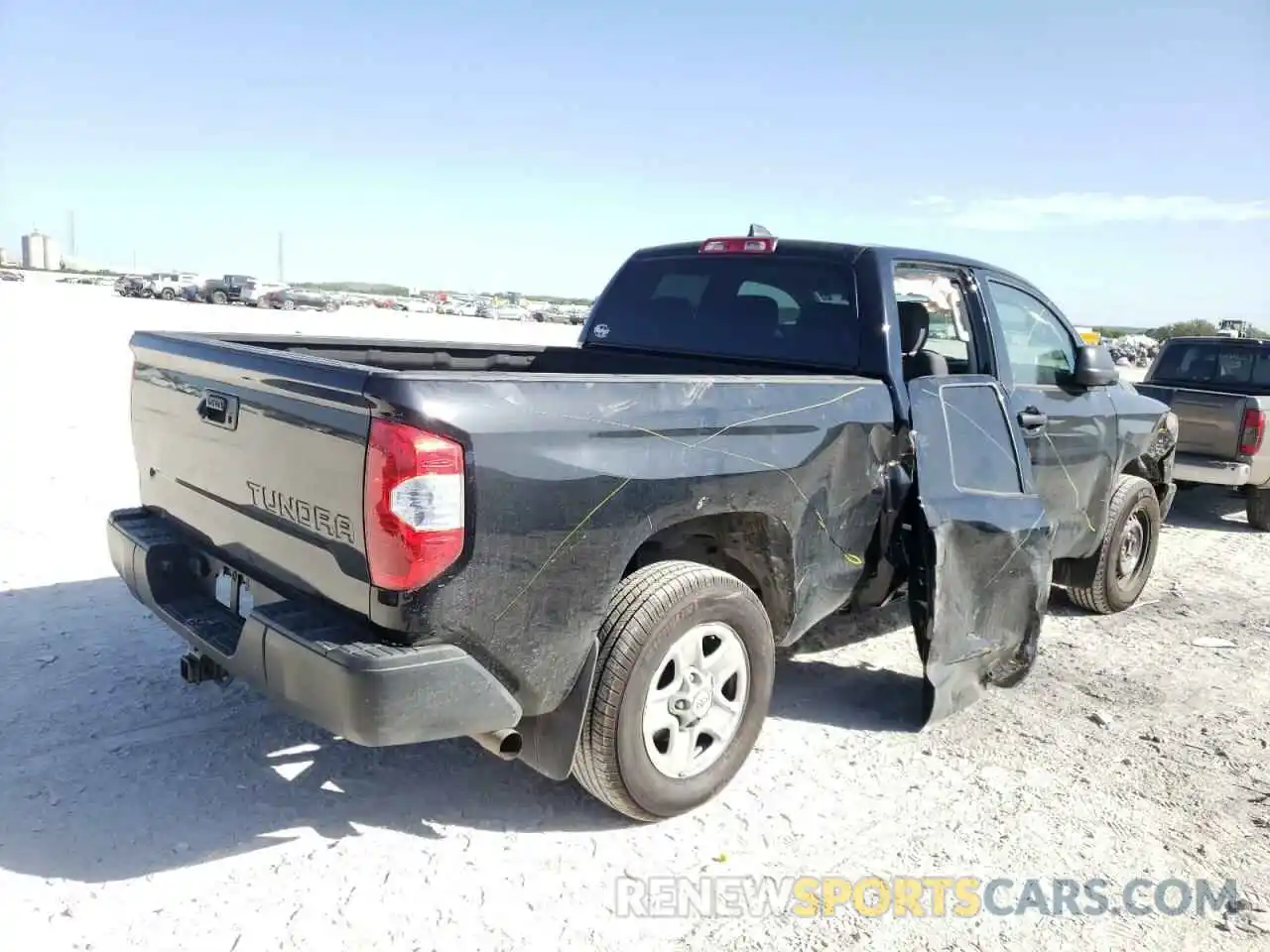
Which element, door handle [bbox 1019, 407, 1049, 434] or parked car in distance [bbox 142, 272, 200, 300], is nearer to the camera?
door handle [bbox 1019, 407, 1049, 434]

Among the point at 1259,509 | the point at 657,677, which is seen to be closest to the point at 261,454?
the point at 657,677

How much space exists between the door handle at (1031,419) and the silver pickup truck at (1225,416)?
4681 mm

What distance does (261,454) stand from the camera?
3.00m

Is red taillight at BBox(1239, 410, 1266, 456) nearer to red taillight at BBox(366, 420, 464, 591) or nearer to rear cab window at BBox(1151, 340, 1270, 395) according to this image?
rear cab window at BBox(1151, 340, 1270, 395)

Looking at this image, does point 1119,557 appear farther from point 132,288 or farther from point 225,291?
point 132,288

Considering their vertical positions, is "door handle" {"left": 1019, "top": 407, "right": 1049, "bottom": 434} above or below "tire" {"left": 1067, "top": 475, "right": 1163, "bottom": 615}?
above

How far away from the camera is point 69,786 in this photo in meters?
3.32

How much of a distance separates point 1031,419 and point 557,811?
299 centimetres

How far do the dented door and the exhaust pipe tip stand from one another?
1750 millimetres

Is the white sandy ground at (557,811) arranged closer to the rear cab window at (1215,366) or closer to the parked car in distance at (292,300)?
the rear cab window at (1215,366)

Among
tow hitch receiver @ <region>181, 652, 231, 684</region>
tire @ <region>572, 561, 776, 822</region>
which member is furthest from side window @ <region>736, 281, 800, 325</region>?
tow hitch receiver @ <region>181, 652, 231, 684</region>

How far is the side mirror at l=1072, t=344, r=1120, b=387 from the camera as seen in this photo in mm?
5109

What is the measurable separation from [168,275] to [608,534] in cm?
6420

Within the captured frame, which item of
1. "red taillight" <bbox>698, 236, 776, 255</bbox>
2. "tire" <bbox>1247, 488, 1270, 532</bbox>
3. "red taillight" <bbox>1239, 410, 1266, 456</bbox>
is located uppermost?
"red taillight" <bbox>698, 236, 776, 255</bbox>
